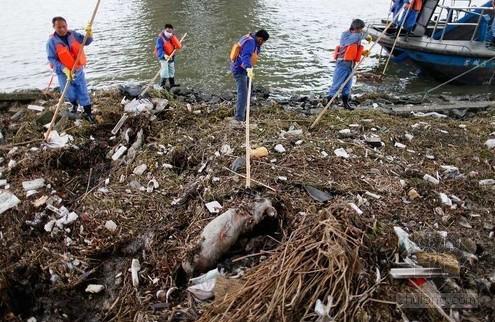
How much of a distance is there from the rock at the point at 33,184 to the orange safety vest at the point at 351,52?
5.32 m

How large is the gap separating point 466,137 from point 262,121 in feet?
9.74

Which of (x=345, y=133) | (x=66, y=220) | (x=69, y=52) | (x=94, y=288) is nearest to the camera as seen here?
(x=94, y=288)

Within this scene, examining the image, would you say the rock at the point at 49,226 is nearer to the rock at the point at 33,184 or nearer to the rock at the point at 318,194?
the rock at the point at 33,184

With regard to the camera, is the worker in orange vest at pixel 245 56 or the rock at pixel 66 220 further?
the worker in orange vest at pixel 245 56

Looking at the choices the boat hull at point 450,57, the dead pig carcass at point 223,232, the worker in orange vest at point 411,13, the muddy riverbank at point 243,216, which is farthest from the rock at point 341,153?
the worker in orange vest at point 411,13

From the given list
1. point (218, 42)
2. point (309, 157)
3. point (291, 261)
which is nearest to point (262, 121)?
point (309, 157)

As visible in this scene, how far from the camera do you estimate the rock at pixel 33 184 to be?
422cm

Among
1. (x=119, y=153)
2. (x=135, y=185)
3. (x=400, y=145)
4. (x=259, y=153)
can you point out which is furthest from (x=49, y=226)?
(x=400, y=145)

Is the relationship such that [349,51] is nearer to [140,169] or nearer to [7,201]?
[140,169]

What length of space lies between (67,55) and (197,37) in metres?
9.50

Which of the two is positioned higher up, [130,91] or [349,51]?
[349,51]

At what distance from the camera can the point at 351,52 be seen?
682 centimetres

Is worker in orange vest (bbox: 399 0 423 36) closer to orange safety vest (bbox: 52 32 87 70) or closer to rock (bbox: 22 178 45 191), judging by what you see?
orange safety vest (bbox: 52 32 87 70)

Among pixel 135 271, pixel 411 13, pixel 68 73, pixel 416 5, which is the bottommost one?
pixel 135 271
